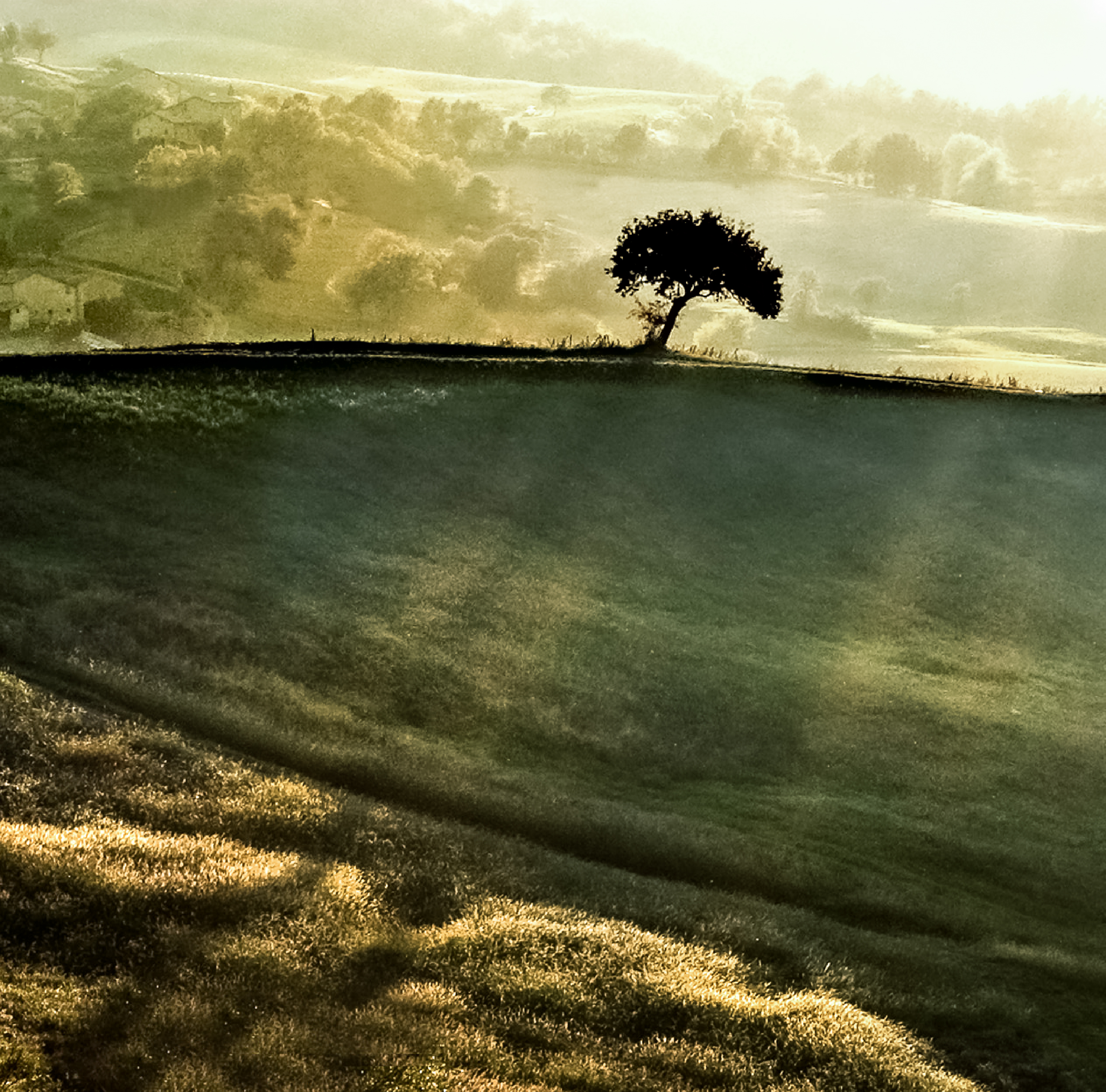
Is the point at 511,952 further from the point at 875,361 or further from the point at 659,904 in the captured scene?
the point at 875,361

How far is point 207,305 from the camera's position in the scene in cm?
17038

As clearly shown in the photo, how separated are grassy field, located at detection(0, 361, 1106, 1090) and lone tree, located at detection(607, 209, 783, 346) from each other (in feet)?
41.9

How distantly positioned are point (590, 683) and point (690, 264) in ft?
116

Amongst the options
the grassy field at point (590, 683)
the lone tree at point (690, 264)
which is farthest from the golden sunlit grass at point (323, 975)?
the lone tree at point (690, 264)

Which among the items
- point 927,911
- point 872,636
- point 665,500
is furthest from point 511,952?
point 665,500

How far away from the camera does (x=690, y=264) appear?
53406 millimetres

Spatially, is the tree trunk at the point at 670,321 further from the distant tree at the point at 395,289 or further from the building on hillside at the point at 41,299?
the distant tree at the point at 395,289

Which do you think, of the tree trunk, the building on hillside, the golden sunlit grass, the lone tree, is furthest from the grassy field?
the building on hillside

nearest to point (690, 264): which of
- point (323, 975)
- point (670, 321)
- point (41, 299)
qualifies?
point (670, 321)

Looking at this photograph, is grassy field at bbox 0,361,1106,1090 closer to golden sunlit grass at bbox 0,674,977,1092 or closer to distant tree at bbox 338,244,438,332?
golden sunlit grass at bbox 0,674,977,1092

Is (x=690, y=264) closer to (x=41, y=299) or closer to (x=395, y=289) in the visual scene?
(x=41, y=299)

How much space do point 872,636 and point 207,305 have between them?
165615 mm

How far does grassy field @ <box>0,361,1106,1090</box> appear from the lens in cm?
1611

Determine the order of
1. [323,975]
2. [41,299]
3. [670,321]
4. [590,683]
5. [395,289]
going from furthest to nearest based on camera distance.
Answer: [395,289] → [41,299] → [670,321] → [590,683] → [323,975]
